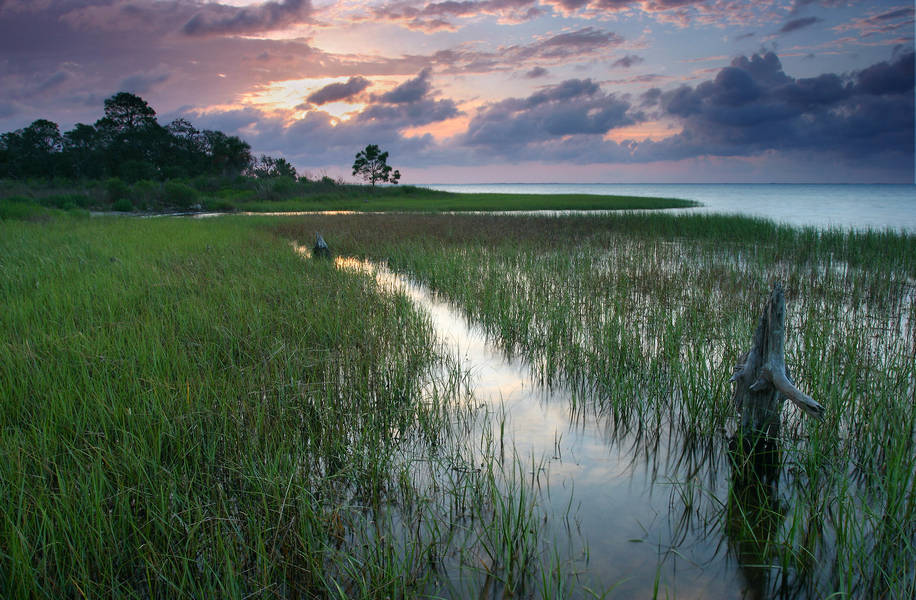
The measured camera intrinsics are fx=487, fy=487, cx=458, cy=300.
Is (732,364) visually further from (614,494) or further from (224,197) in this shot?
(224,197)

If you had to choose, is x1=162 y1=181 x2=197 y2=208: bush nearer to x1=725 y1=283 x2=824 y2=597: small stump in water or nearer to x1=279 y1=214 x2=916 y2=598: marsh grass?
x1=279 y1=214 x2=916 y2=598: marsh grass

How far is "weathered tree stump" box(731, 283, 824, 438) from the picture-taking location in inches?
128

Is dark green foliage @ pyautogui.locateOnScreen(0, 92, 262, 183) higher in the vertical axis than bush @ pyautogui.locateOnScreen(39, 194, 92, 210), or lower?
higher

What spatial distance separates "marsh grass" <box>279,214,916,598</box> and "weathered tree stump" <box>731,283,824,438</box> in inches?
8.5

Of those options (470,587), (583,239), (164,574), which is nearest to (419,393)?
(470,587)

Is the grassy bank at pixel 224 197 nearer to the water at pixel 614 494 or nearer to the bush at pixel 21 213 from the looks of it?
the bush at pixel 21 213

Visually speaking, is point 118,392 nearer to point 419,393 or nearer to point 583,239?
point 419,393

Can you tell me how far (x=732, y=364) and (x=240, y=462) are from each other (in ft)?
14.2

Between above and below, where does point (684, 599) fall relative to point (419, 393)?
below

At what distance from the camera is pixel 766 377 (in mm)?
3295

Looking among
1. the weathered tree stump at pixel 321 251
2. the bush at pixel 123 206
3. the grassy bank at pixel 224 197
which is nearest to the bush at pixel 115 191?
the grassy bank at pixel 224 197

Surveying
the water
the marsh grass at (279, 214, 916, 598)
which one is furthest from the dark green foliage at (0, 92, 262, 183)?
the water

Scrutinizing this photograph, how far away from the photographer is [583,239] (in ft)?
51.9

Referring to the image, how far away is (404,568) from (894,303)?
8.69m
